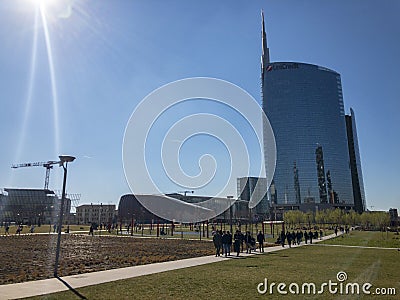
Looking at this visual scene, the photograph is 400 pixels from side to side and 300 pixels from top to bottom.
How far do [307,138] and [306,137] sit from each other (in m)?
0.63

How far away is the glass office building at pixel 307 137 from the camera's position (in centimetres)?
15450

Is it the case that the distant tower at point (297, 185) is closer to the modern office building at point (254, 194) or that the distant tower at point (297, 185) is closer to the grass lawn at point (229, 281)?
the modern office building at point (254, 194)

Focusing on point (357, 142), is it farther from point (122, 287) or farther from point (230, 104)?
point (122, 287)

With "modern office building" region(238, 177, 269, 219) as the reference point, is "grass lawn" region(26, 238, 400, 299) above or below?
below

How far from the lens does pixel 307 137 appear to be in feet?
507

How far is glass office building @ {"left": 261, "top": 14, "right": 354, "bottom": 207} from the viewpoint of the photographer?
154 metres

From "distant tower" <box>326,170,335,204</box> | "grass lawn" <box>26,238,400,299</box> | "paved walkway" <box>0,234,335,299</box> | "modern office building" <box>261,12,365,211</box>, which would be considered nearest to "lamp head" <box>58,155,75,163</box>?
"paved walkway" <box>0,234,335,299</box>

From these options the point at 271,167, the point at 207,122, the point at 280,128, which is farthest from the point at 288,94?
the point at 207,122

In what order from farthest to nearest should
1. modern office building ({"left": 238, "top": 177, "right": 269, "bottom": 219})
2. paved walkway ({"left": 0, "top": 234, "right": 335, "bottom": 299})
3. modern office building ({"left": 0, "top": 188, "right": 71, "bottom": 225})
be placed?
modern office building ({"left": 238, "top": 177, "right": 269, "bottom": 219})
modern office building ({"left": 0, "top": 188, "right": 71, "bottom": 225})
paved walkway ({"left": 0, "top": 234, "right": 335, "bottom": 299})

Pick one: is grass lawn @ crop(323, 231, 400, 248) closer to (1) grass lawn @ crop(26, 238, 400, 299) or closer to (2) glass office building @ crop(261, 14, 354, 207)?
(1) grass lawn @ crop(26, 238, 400, 299)

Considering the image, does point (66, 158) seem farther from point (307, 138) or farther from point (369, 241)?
point (307, 138)

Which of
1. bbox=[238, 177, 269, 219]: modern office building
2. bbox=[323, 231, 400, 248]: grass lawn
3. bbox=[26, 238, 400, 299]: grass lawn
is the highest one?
bbox=[238, 177, 269, 219]: modern office building

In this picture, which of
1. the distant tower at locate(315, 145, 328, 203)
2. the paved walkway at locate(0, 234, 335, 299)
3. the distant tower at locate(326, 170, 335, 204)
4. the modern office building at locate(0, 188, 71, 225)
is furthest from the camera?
the distant tower at locate(326, 170, 335, 204)

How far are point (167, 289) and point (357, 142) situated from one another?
202 m
